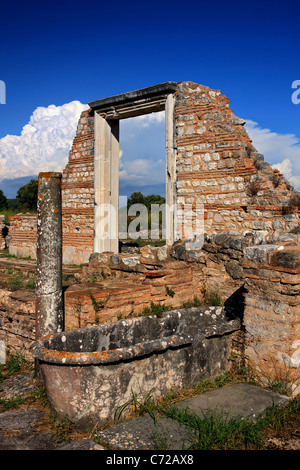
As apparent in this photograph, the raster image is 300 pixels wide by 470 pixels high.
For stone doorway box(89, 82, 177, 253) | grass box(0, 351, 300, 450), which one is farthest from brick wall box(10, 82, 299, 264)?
grass box(0, 351, 300, 450)

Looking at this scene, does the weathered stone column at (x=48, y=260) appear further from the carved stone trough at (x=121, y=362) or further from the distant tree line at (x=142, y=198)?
the distant tree line at (x=142, y=198)

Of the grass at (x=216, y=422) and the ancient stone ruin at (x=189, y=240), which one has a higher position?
the ancient stone ruin at (x=189, y=240)

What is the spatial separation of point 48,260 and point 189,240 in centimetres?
252

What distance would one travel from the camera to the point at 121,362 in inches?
131

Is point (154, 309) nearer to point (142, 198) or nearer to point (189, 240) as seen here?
point (189, 240)

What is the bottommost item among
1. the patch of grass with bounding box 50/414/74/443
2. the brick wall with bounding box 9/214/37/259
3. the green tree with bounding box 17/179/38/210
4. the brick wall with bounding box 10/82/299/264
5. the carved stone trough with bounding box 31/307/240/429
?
the patch of grass with bounding box 50/414/74/443

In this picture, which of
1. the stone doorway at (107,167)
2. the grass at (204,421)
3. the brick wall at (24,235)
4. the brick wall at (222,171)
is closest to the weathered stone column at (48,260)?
the grass at (204,421)

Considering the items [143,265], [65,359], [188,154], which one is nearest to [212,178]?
[188,154]

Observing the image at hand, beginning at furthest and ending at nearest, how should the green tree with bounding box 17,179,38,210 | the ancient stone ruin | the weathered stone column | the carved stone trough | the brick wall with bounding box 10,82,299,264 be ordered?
the green tree with bounding box 17,179,38,210 < the brick wall with bounding box 10,82,299,264 < the weathered stone column < the ancient stone ruin < the carved stone trough

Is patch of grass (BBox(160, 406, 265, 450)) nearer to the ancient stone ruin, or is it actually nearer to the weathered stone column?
the ancient stone ruin

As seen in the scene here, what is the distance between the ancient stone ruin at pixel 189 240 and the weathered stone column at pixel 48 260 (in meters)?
0.23

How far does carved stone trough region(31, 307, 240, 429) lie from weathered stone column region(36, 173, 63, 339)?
1017 millimetres

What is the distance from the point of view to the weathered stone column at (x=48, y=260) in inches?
187

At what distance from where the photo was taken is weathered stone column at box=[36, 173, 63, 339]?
4738 millimetres
